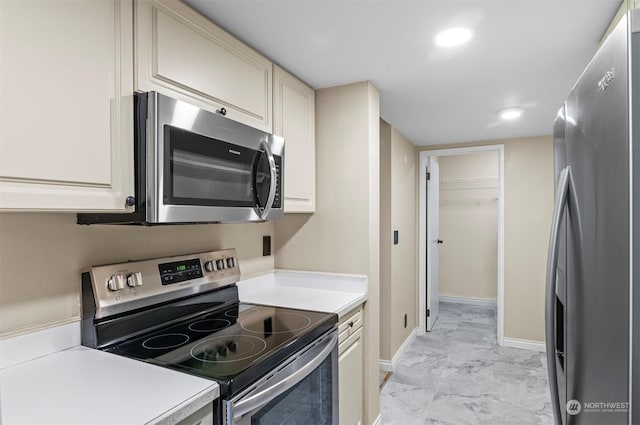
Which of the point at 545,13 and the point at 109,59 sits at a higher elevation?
the point at 545,13

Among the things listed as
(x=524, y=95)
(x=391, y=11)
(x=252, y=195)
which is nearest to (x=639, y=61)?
(x=391, y=11)

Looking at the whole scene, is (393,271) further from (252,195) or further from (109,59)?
(109,59)

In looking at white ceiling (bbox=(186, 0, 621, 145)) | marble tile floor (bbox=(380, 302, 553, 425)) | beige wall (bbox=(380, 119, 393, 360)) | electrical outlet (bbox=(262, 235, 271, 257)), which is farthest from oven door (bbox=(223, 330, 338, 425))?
beige wall (bbox=(380, 119, 393, 360))

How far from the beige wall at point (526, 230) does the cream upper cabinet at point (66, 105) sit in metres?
3.60

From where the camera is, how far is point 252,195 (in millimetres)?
1561

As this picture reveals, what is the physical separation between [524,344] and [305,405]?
3086 mm

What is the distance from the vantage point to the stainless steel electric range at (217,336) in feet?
3.81

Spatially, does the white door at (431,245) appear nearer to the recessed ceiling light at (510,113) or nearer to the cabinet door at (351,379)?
the recessed ceiling light at (510,113)

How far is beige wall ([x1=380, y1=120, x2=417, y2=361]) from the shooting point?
10.4 feet

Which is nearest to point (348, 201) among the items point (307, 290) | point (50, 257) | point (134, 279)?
point (307, 290)

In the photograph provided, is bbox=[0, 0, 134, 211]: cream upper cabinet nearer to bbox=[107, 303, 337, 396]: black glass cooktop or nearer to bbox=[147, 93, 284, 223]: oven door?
bbox=[147, 93, 284, 223]: oven door

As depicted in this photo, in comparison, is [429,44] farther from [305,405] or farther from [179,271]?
[305,405]

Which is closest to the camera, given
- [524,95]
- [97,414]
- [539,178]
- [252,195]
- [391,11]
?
[97,414]

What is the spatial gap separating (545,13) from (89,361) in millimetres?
2060
